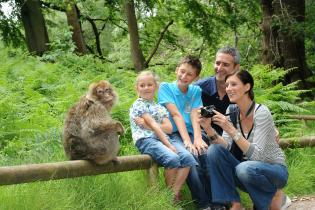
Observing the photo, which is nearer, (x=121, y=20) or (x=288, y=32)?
(x=288, y=32)

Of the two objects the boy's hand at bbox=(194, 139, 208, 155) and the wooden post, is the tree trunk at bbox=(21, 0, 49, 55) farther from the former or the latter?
the wooden post

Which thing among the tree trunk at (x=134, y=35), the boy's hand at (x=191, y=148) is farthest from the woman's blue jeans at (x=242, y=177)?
the tree trunk at (x=134, y=35)

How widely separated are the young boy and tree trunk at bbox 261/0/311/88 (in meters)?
7.73

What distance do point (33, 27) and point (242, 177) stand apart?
1138cm

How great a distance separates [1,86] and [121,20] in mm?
12585

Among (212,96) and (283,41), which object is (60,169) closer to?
(212,96)

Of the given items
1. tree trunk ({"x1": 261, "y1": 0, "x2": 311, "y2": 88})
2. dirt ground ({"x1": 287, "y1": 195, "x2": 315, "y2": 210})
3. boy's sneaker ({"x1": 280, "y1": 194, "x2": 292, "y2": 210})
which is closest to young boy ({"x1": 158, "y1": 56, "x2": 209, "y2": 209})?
boy's sneaker ({"x1": 280, "y1": 194, "x2": 292, "y2": 210})

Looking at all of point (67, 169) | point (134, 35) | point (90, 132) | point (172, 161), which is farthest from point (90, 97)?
point (134, 35)

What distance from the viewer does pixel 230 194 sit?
5.27m

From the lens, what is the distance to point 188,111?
597 cm

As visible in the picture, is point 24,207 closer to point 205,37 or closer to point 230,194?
point 230,194

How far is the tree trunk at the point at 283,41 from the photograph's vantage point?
13148 millimetres

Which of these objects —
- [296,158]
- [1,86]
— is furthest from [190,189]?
[1,86]

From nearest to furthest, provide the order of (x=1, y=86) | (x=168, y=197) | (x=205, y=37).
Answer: (x=168, y=197), (x=1, y=86), (x=205, y=37)
